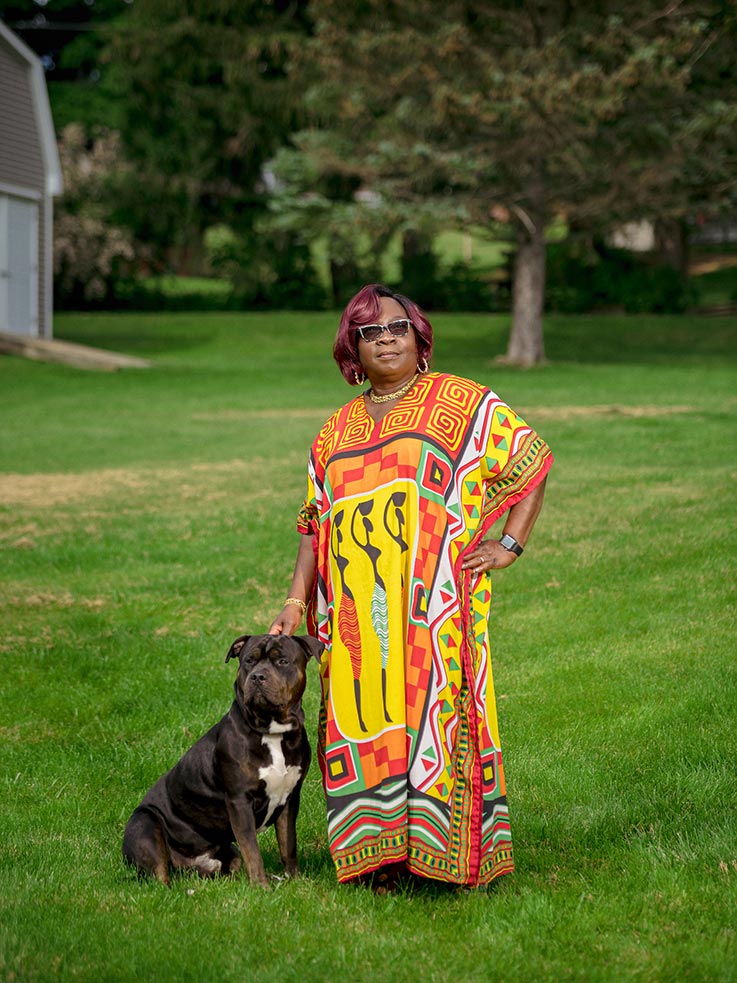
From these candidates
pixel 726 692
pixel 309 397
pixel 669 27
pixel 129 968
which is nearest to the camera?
pixel 129 968

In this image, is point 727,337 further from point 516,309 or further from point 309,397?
point 309,397

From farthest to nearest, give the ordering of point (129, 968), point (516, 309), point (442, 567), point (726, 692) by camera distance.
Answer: point (516, 309) → point (726, 692) → point (442, 567) → point (129, 968)

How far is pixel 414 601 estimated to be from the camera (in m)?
4.11

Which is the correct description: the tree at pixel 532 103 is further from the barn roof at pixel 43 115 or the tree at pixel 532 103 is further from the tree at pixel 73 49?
the tree at pixel 73 49

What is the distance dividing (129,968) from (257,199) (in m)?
39.4

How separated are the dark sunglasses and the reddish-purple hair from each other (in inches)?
0.8

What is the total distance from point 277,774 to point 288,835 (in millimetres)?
364

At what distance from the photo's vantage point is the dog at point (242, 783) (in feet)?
13.6

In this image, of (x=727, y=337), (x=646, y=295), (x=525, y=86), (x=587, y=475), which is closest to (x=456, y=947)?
(x=587, y=475)

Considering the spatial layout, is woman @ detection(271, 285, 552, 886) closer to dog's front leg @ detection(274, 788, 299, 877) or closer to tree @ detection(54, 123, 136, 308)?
dog's front leg @ detection(274, 788, 299, 877)

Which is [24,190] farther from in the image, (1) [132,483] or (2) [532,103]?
(1) [132,483]

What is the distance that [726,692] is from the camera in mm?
6660

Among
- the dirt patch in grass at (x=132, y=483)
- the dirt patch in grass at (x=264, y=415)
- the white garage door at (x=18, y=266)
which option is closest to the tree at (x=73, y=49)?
the white garage door at (x=18, y=266)

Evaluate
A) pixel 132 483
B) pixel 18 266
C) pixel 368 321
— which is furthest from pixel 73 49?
pixel 368 321
